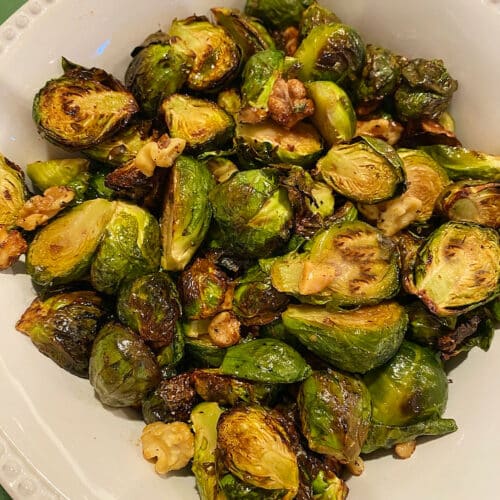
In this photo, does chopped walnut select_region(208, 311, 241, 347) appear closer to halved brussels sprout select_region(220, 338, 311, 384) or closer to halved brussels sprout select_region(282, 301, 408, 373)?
halved brussels sprout select_region(220, 338, 311, 384)

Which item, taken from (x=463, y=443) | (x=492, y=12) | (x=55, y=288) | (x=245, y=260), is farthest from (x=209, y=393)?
(x=492, y=12)

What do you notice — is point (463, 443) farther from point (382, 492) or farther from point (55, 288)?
point (55, 288)

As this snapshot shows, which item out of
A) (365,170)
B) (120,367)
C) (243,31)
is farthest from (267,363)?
(243,31)

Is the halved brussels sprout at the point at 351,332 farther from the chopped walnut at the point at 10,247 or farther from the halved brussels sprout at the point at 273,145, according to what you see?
the chopped walnut at the point at 10,247

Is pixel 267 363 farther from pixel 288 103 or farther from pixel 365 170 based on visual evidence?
pixel 288 103

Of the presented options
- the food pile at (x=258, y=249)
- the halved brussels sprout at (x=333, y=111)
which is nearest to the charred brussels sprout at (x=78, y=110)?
the food pile at (x=258, y=249)

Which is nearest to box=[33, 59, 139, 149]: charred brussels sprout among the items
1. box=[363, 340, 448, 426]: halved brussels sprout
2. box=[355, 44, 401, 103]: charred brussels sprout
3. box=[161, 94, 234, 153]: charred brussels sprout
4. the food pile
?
the food pile
